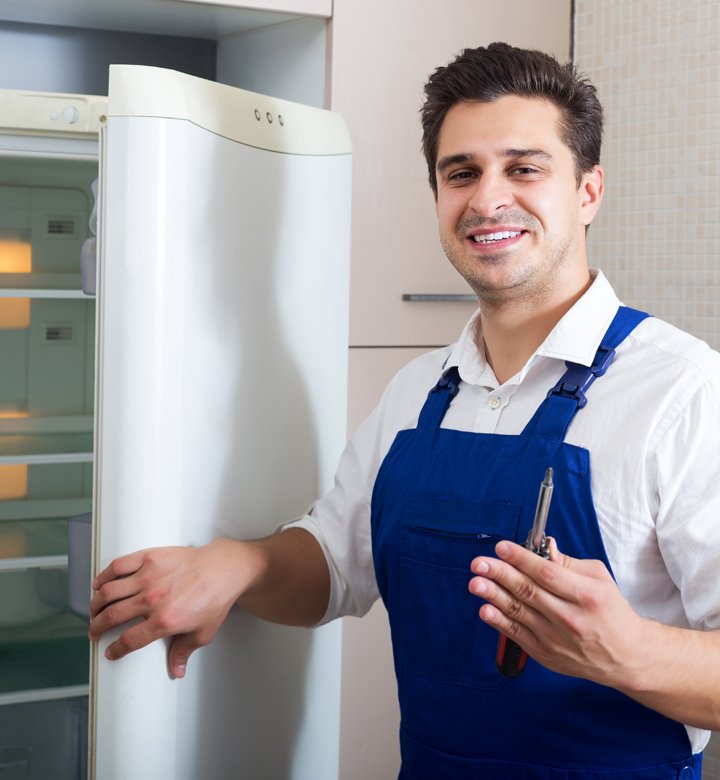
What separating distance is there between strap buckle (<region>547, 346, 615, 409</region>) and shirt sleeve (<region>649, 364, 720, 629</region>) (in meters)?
0.10

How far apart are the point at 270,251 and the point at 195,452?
0.97 feet

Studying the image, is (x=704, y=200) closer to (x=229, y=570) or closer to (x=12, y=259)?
(x=229, y=570)

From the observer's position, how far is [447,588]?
1213 mm

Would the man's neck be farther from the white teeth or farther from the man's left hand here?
the man's left hand

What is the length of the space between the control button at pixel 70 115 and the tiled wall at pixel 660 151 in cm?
96

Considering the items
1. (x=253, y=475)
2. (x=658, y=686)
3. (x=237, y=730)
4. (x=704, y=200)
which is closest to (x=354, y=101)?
(x=704, y=200)

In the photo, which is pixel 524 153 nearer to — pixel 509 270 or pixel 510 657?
pixel 509 270

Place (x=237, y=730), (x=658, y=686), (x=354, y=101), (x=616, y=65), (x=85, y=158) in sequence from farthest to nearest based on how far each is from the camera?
1. (x=616, y=65)
2. (x=354, y=101)
3. (x=85, y=158)
4. (x=237, y=730)
5. (x=658, y=686)

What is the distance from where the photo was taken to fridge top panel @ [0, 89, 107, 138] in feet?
5.39

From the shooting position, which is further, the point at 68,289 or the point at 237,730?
the point at 68,289

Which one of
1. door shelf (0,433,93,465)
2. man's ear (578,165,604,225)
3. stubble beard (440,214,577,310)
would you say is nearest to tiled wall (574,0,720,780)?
man's ear (578,165,604,225)

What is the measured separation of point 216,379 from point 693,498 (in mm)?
578

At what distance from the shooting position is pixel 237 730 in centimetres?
138

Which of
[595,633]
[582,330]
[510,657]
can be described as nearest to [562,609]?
[595,633]
